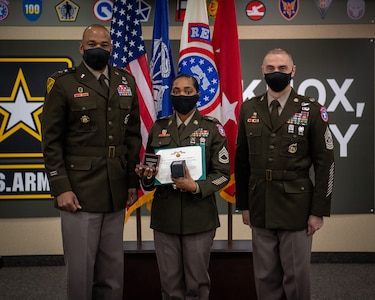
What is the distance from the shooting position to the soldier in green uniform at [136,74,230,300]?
2.38 metres

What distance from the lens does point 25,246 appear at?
4199mm

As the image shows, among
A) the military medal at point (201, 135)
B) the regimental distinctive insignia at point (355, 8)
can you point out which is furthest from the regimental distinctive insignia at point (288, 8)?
the military medal at point (201, 135)

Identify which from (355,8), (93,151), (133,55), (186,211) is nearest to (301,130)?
(186,211)

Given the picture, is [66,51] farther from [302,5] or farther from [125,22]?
[302,5]

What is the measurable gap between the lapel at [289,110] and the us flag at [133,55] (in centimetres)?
107

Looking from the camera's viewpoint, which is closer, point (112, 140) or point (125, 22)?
point (112, 140)

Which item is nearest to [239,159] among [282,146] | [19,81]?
[282,146]

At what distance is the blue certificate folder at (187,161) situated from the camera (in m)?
2.29

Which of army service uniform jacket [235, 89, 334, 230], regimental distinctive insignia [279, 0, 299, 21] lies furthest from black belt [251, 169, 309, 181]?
regimental distinctive insignia [279, 0, 299, 21]

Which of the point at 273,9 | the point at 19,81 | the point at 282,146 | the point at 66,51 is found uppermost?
the point at 273,9

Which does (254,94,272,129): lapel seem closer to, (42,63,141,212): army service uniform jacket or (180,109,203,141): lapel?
(180,109,203,141): lapel

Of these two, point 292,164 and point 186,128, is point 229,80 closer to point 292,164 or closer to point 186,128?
point 186,128

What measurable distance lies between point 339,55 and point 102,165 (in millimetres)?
2712

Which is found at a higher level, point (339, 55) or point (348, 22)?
point (348, 22)
